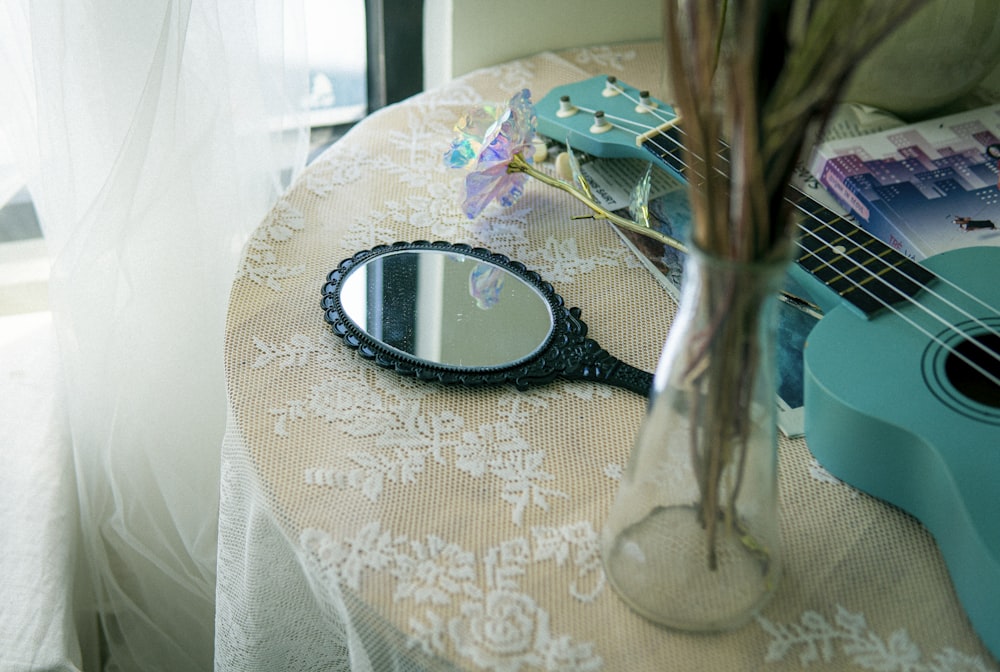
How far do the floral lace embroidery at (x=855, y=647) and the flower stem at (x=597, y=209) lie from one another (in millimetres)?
352

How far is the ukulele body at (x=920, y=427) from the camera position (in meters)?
0.58

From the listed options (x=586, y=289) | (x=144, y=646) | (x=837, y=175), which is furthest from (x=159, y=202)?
(x=837, y=175)

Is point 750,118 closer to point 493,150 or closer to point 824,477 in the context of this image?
point 824,477

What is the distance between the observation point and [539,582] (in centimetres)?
60

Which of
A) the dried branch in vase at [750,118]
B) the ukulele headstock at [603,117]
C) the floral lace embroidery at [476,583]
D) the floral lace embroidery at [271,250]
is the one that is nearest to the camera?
the dried branch in vase at [750,118]

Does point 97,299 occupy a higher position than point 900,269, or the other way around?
point 900,269

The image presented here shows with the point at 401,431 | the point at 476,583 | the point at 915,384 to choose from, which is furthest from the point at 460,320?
the point at 915,384

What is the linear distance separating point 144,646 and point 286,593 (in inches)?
23.1

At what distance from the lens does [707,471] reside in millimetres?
530

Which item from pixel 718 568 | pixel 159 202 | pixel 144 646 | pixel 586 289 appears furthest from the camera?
pixel 144 646

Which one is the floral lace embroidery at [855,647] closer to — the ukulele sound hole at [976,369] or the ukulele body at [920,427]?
the ukulele body at [920,427]

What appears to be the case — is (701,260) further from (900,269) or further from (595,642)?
(900,269)

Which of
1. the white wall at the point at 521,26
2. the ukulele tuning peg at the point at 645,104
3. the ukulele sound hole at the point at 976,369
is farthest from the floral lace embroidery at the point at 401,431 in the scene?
the white wall at the point at 521,26

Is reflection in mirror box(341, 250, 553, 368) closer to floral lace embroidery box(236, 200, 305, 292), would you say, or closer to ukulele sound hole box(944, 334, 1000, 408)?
floral lace embroidery box(236, 200, 305, 292)
